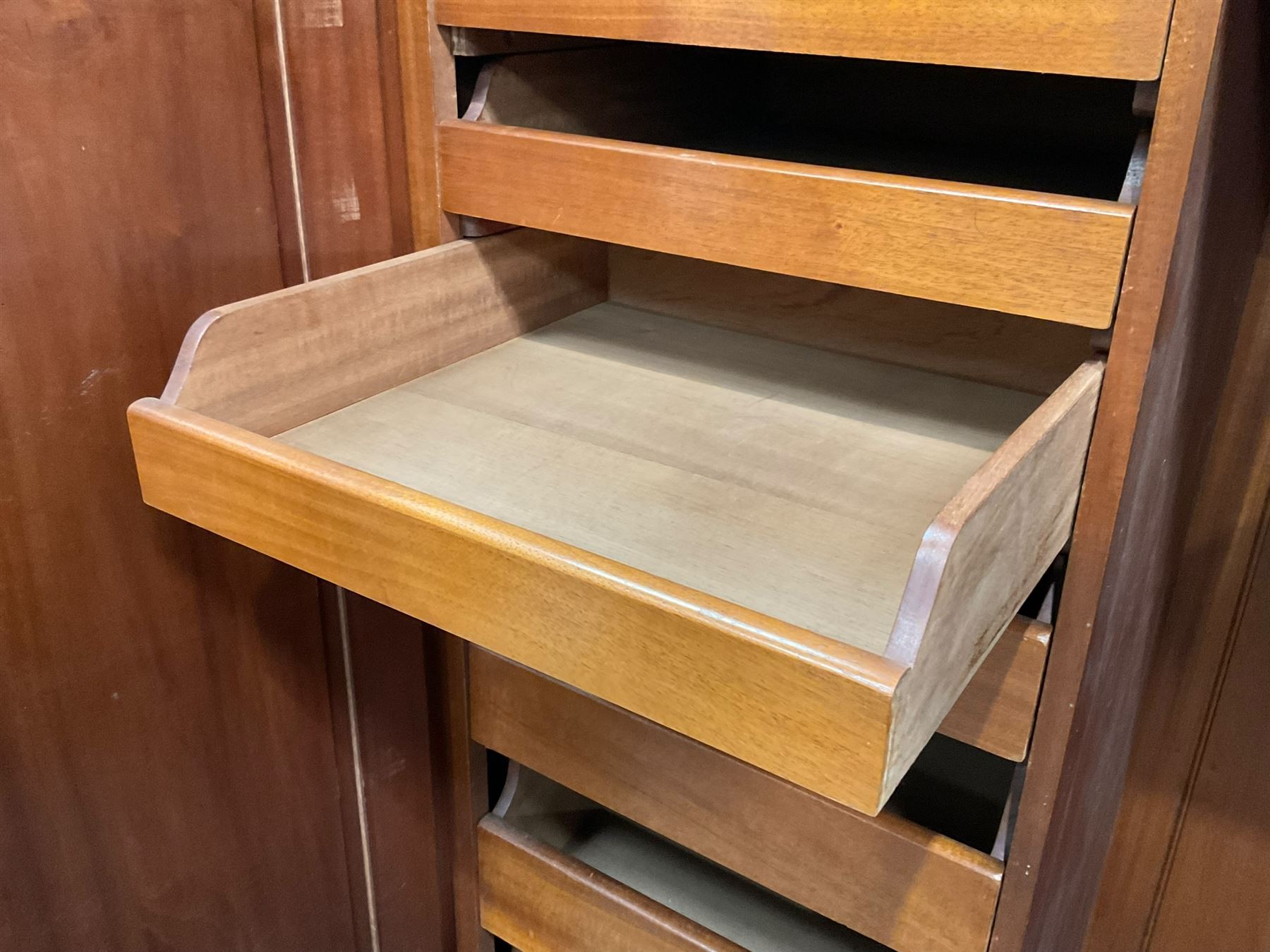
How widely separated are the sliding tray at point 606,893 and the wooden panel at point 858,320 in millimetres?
450

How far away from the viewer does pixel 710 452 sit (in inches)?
27.1

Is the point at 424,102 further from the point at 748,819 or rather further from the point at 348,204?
the point at 748,819

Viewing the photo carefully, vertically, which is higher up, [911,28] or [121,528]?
[911,28]

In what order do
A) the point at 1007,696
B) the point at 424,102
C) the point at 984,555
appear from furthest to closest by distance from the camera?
the point at 424,102, the point at 1007,696, the point at 984,555

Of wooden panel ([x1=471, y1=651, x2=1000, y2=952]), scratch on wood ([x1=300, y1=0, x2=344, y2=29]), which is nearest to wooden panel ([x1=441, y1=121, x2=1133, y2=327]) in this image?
scratch on wood ([x1=300, y1=0, x2=344, y2=29])

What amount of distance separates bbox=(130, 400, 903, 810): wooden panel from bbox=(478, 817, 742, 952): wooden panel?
43 cm

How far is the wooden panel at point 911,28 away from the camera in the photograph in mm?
499

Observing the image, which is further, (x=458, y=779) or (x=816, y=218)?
(x=458, y=779)

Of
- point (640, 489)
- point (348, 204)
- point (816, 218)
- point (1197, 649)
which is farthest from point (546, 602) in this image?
point (1197, 649)

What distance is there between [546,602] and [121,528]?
37cm

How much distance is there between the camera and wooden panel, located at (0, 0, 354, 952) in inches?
24.7

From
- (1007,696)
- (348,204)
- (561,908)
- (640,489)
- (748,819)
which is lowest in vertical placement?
(561,908)

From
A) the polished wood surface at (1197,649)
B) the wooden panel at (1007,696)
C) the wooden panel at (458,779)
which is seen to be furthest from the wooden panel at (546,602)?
the polished wood surface at (1197,649)

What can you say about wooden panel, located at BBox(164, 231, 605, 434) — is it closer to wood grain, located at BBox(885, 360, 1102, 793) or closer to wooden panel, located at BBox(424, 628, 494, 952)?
wooden panel, located at BBox(424, 628, 494, 952)
